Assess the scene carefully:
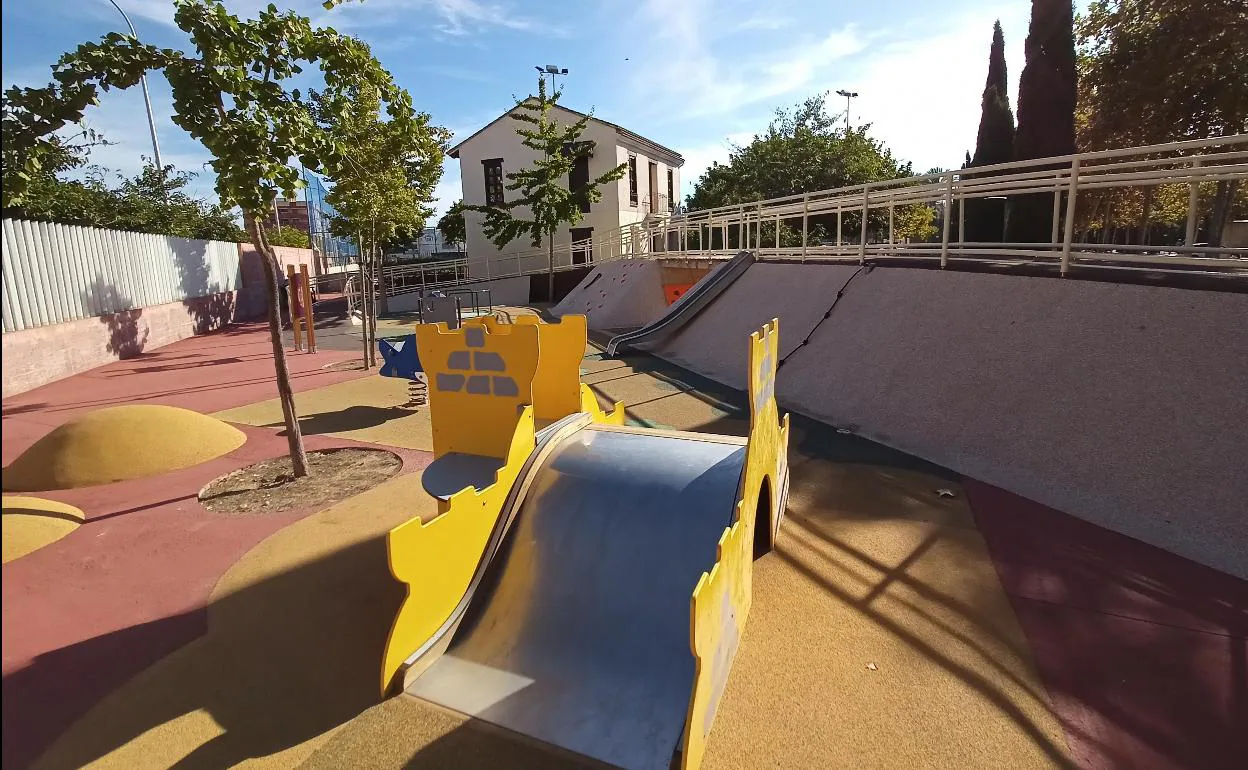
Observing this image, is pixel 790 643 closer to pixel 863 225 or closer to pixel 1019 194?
pixel 863 225

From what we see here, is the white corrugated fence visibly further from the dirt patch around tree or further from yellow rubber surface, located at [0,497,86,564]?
the dirt patch around tree

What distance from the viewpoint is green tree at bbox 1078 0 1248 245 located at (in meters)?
16.2

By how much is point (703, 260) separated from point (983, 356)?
10987 millimetres

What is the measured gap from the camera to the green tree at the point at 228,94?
545cm

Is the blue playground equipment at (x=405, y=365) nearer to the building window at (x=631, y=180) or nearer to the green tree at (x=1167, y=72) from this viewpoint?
the green tree at (x=1167, y=72)

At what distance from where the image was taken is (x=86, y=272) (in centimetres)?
1398

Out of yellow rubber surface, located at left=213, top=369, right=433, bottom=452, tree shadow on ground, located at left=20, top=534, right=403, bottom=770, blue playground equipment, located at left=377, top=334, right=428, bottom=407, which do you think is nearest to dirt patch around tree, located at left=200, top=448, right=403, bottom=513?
yellow rubber surface, located at left=213, top=369, right=433, bottom=452

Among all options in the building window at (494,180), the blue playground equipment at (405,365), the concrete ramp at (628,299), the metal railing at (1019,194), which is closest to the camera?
the metal railing at (1019,194)

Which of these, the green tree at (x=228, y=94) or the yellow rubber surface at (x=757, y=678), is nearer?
the yellow rubber surface at (x=757, y=678)

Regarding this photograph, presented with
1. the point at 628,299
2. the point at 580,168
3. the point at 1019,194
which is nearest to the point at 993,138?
the point at 1019,194

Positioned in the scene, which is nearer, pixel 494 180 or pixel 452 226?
pixel 494 180

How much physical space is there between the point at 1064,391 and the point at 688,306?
30.3 feet

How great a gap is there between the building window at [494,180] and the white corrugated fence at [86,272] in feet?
54.4

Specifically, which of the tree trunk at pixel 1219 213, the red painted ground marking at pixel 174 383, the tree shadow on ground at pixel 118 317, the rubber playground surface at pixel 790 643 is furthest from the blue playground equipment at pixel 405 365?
the tree trunk at pixel 1219 213
